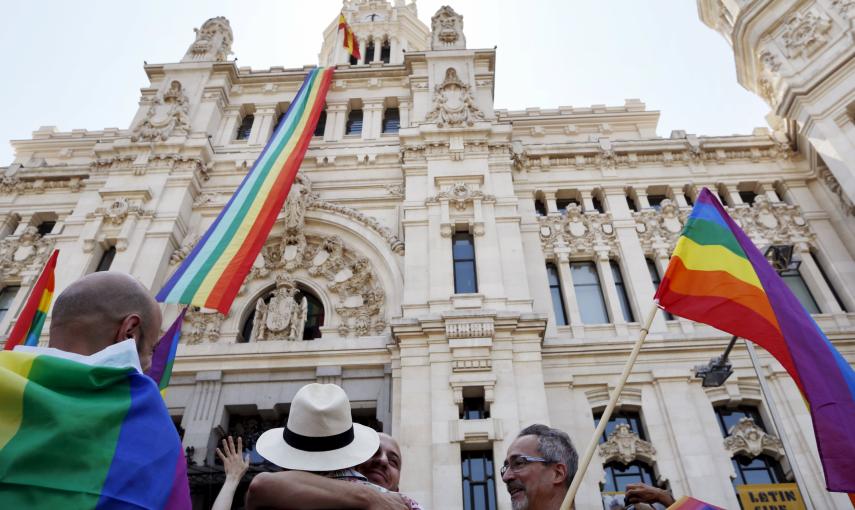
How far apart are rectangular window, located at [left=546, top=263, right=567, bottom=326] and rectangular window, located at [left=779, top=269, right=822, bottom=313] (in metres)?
6.33

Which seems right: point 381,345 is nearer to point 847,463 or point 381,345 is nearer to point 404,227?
point 404,227

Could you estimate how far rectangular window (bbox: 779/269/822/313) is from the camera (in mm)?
14781

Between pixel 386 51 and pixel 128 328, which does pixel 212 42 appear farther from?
pixel 128 328

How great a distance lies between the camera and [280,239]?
16.8 metres

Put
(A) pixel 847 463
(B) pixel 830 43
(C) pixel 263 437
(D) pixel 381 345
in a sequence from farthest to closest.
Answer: (B) pixel 830 43 → (D) pixel 381 345 → (A) pixel 847 463 → (C) pixel 263 437

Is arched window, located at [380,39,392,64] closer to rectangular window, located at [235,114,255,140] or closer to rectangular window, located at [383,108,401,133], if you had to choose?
rectangular window, located at [383,108,401,133]

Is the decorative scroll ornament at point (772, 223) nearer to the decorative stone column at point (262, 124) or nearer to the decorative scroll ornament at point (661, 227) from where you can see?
the decorative scroll ornament at point (661, 227)

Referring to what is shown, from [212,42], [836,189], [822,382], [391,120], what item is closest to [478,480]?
[822,382]

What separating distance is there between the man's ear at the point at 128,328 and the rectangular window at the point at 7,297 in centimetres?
1708

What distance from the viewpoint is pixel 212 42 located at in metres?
23.4

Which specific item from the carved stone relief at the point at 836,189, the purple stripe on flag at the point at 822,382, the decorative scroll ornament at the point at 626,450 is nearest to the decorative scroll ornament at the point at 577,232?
the decorative scroll ornament at the point at 626,450

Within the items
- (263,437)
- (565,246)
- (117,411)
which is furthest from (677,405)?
(117,411)

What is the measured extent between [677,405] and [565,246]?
569 cm

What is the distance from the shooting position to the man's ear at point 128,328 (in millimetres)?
2878
